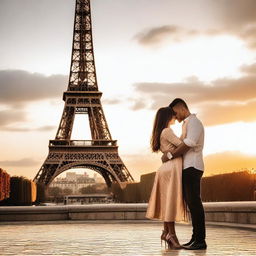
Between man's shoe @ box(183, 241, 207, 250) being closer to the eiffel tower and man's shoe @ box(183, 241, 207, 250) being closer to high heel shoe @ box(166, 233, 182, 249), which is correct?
high heel shoe @ box(166, 233, 182, 249)

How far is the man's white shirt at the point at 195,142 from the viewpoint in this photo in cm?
669

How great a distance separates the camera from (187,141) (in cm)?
662

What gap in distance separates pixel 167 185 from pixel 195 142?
2.14 ft

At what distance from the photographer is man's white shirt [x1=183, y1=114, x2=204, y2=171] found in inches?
263

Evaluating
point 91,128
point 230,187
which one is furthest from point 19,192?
point 91,128

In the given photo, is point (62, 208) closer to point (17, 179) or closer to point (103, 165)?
point (17, 179)

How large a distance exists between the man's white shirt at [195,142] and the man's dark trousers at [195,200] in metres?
0.07

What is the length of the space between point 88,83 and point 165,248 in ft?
153

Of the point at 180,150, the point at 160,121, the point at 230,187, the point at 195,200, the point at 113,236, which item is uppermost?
the point at 160,121

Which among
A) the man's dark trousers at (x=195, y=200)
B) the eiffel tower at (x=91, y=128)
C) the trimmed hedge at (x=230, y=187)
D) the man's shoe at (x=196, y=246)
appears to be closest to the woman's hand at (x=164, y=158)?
the man's dark trousers at (x=195, y=200)

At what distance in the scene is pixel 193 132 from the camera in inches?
263

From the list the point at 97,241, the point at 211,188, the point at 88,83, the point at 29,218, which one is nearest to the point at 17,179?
the point at 211,188

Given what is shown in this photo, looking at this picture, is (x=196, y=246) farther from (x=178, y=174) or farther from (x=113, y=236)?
(x=113, y=236)

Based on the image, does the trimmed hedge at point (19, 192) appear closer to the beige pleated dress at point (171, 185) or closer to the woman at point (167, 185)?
the woman at point (167, 185)
